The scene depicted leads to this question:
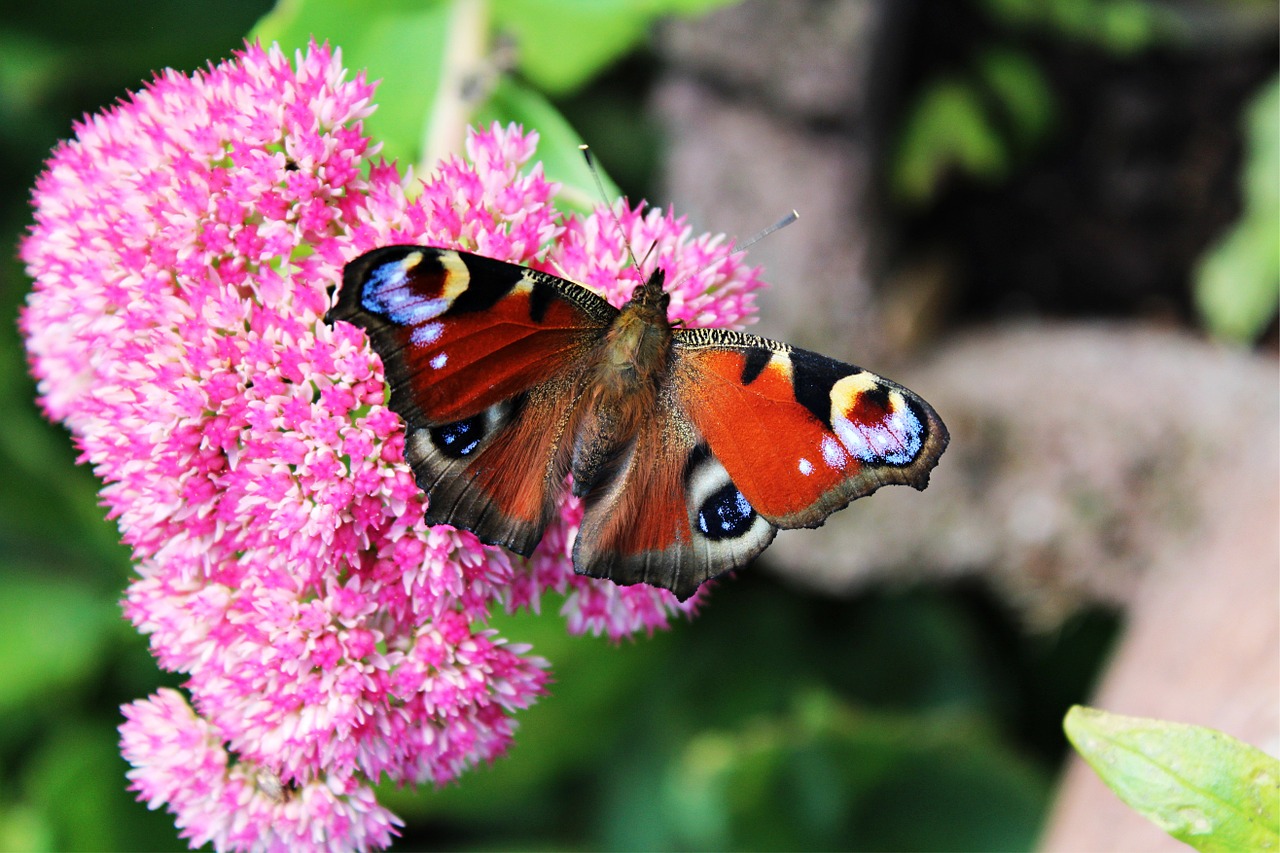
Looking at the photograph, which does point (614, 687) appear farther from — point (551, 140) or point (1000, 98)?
point (1000, 98)

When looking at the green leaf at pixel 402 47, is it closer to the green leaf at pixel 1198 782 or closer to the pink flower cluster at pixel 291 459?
the pink flower cluster at pixel 291 459

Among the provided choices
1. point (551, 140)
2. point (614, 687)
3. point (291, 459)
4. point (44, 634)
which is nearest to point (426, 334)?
point (291, 459)

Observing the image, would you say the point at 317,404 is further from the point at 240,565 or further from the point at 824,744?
the point at 824,744

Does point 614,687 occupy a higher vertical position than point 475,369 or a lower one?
lower

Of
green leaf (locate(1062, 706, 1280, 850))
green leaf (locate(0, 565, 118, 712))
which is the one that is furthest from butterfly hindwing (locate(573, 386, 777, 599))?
green leaf (locate(0, 565, 118, 712))

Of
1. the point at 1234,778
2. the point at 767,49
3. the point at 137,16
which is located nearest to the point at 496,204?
the point at 1234,778
